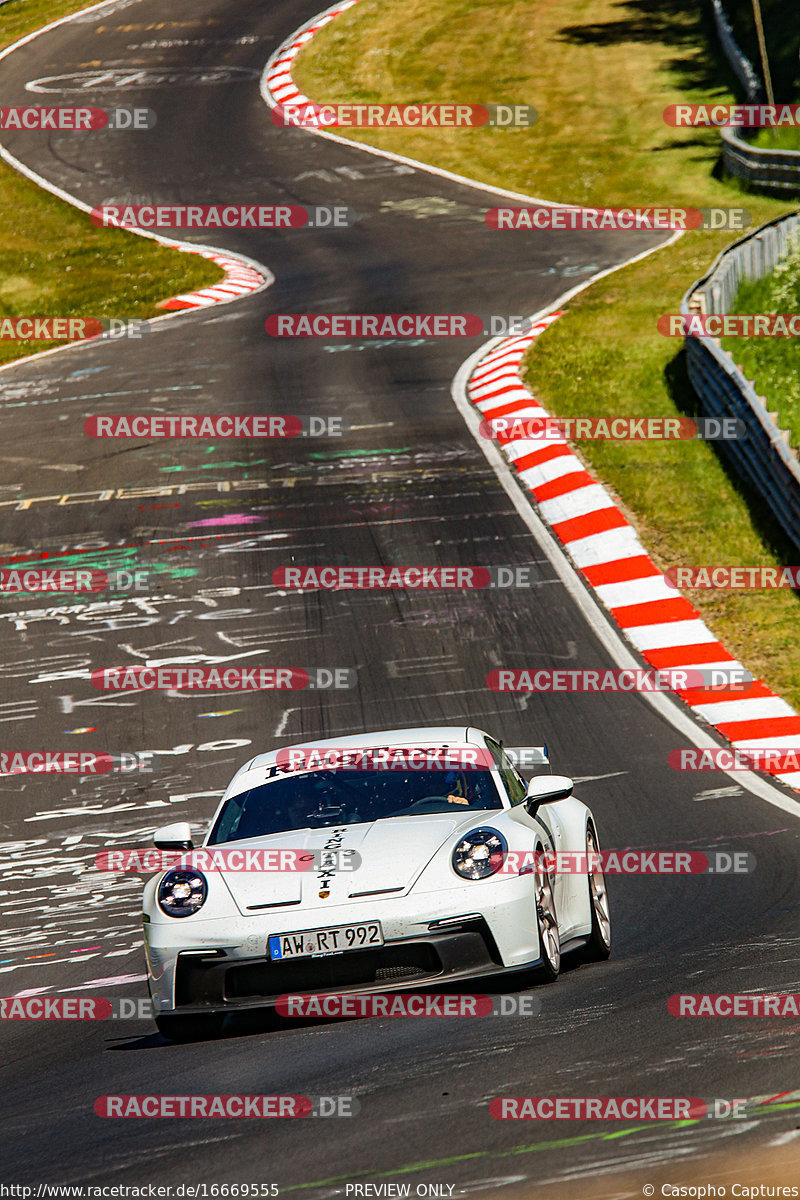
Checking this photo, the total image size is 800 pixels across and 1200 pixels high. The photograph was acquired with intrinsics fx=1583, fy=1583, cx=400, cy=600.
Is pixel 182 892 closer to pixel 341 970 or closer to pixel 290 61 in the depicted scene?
pixel 341 970

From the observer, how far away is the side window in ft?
26.4

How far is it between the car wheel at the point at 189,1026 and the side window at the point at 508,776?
1.86 m

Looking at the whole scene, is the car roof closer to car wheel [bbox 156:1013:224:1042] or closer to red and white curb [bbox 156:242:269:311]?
car wheel [bbox 156:1013:224:1042]

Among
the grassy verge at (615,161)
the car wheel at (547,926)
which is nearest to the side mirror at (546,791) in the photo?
the car wheel at (547,926)

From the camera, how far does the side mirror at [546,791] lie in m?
7.64

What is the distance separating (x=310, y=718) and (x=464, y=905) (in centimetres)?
616

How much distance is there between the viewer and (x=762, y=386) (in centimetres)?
1998

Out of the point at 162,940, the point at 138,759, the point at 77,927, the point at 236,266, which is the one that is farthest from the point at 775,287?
the point at 162,940

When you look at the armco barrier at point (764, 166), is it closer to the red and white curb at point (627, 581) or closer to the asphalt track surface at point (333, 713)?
the asphalt track surface at point (333, 713)

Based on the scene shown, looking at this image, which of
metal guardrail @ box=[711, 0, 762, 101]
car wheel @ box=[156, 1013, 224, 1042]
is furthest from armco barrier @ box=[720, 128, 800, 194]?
car wheel @ box=[156, 1013, 224, 1042]

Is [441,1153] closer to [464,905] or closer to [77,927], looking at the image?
[464,905]

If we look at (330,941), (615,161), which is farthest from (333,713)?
(615,161)

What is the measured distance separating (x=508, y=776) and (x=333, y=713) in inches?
193

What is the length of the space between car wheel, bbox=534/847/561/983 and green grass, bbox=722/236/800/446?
10911 millimetres
